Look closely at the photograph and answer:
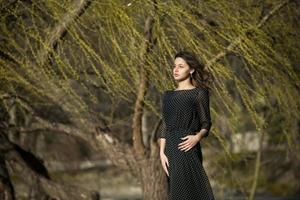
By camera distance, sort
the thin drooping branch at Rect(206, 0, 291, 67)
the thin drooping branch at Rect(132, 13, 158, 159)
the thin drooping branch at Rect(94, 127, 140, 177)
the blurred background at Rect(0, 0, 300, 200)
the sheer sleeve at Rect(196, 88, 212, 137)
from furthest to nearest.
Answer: the thin drooping branch at Rect(94, 127, 140, 177), the thin drooping branch at Rect(132, 13, 158, 159), the thin drooping branch at Rect(206, 0, 291, 67), the blurred background at Rect(0, 0, 300, 200), the sheer sleeve at Rect(196, 88, 212, 137)

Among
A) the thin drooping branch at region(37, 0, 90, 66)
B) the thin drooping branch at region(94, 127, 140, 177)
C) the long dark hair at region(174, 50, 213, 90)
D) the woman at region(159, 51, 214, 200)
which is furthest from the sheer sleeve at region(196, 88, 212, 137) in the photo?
the thin drooping branch at region(94, 127, 140, 177)

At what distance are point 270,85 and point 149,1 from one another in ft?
5.82

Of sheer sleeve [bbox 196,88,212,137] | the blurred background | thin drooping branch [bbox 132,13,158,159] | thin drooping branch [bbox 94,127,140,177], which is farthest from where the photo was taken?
thin drooping branch [bbox 94,127,140,177]

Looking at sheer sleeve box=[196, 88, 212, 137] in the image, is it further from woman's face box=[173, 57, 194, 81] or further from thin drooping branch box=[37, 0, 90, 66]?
thin drooping branch box=[37, 0, 90, 66]

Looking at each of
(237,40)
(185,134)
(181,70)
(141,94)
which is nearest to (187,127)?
(185,134)

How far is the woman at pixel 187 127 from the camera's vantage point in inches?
183

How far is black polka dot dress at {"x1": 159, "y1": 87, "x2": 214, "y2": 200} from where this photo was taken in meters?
4.66

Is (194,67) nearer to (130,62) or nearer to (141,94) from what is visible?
(130,62)

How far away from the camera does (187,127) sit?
4707 mm

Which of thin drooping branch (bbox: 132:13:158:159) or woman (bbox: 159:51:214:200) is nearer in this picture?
woman (bbox: 159:51:214:200)

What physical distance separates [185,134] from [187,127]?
0.15 feet

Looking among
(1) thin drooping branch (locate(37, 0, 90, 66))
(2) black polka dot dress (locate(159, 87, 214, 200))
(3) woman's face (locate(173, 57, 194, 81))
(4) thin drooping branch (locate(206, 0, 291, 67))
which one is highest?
(1) thin drooping branch (locate(37, 0, 90, 66))

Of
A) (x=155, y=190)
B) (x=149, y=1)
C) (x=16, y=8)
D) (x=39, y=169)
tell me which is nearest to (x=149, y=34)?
(x=149, y=1)

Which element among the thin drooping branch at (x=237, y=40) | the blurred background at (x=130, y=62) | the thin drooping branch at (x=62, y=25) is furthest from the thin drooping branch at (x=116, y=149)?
the thin drooping branch at (x=237, y=40)
